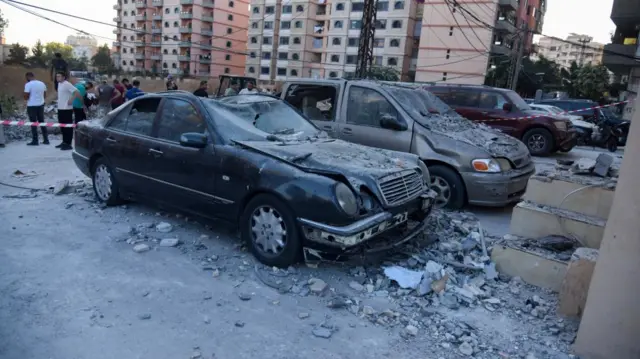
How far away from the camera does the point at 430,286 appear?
3773 mm

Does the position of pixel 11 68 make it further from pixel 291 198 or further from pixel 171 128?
pixel 291 198

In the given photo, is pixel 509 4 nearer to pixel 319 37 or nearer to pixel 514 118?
pixel 319 37

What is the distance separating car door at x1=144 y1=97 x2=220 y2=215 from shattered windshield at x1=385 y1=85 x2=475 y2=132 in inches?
121

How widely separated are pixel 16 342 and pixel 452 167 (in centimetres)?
496

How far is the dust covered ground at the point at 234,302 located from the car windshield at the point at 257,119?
102 cm

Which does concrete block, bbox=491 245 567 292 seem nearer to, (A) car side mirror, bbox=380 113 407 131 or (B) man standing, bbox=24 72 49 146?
(A) car side mirror, bbox=380 113 407 131

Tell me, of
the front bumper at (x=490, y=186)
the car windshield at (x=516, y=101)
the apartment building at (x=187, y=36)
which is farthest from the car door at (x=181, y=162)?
the apartment building at (x=187, y=36)

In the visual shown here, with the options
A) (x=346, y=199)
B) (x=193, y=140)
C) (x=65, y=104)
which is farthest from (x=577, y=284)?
(x=65, y=104)

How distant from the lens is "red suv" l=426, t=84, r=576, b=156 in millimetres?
11383

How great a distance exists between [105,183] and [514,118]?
9.92m

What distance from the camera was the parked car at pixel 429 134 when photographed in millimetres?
5715

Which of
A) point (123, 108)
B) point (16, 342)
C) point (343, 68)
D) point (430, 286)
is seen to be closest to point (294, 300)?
point (430, 286)

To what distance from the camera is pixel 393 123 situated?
6.14 m

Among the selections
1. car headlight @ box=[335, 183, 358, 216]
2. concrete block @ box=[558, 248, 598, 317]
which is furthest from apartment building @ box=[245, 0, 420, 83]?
concrete block @ box=[558, 248, 598, 317]
